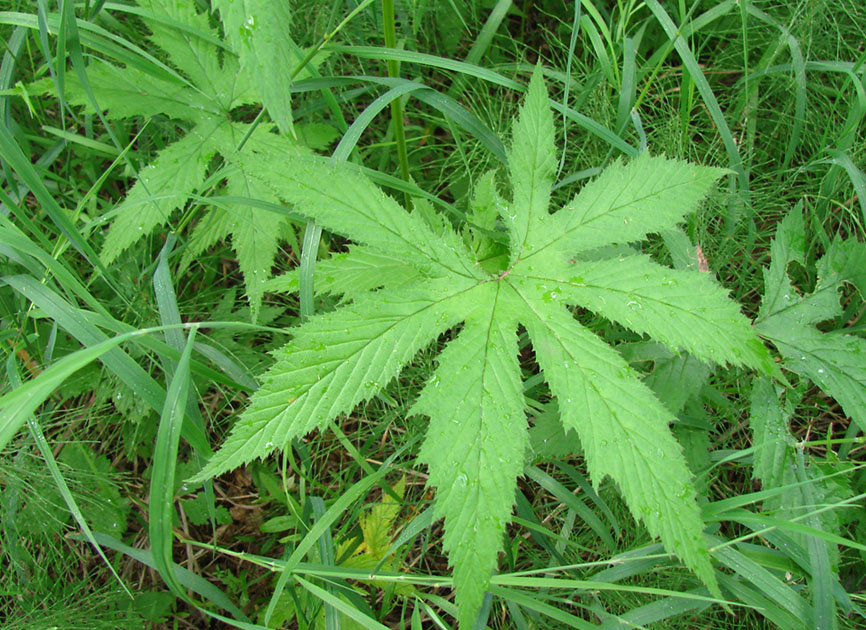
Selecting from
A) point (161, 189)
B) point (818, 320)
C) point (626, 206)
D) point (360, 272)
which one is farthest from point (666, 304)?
point (161, 189)

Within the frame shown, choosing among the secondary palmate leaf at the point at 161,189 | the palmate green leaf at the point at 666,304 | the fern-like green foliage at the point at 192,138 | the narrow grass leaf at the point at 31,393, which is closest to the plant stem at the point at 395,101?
the fern-like green foliage at the point at 192,138

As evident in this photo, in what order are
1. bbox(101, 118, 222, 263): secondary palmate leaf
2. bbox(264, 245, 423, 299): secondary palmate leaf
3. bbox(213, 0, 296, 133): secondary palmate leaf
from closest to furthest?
bbox(213, 0, 296, 133): secondary palmate leaf, bbox(264, 245, 423, 299): secondary palmate leaf, bbox(101, 118, 222, 263): secondary palmate leaf

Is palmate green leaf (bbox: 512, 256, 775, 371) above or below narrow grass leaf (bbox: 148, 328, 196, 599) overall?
above

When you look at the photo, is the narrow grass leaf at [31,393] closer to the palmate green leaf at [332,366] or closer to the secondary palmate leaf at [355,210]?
the palmate green leaf at [332,366]

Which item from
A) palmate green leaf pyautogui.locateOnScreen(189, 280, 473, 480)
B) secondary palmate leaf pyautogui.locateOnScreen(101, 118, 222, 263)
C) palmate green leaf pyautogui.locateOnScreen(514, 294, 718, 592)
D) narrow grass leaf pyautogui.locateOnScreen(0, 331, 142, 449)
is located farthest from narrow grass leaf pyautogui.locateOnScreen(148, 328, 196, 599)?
palmate green leaf pyautogui.locateOnScreen(514, 294, 718, 592)

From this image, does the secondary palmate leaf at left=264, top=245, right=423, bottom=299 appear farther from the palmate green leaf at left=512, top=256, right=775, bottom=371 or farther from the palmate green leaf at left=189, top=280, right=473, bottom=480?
the palmate green leaf at left=512, top=256, right=775, bottom=371

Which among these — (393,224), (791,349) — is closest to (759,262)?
(791,349)

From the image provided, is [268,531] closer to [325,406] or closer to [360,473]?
[360,473]
